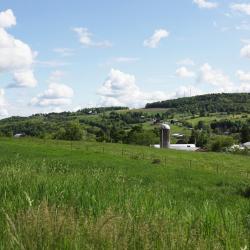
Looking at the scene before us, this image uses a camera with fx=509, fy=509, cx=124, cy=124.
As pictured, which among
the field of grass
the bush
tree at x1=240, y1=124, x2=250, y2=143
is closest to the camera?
the field of grass

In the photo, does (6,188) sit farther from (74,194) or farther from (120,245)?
(120,245)

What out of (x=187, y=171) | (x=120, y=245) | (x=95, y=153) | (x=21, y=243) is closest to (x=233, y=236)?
(x=120, y=245)

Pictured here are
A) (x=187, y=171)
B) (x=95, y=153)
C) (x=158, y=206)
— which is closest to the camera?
(x=158, y=206)

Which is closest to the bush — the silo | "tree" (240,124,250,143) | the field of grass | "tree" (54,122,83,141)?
"tree" (240,124,250,143)

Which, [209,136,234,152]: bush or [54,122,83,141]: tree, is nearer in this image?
[209,136,234,152]: bush

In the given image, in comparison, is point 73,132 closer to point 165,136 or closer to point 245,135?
point 165,136

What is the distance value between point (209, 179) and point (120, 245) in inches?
1361

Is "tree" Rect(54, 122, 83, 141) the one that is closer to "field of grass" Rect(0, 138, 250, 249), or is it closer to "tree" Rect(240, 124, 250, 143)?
"tree" Rect(240, 124, 250, 143)

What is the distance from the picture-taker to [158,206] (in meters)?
8.12

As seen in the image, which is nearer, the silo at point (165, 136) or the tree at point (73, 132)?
the silo at point (165, 136)

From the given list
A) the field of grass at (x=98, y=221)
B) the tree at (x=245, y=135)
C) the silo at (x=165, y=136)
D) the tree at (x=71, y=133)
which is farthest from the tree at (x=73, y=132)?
the field of grass at (x=98, y=221)

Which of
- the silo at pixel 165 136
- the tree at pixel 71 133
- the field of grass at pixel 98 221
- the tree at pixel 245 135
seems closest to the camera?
the field of grass at pixel 98 221

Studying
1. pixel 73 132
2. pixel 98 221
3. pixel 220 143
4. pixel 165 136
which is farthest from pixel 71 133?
pixel 98 221

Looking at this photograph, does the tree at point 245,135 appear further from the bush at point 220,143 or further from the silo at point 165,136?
the silo at point 165,136
